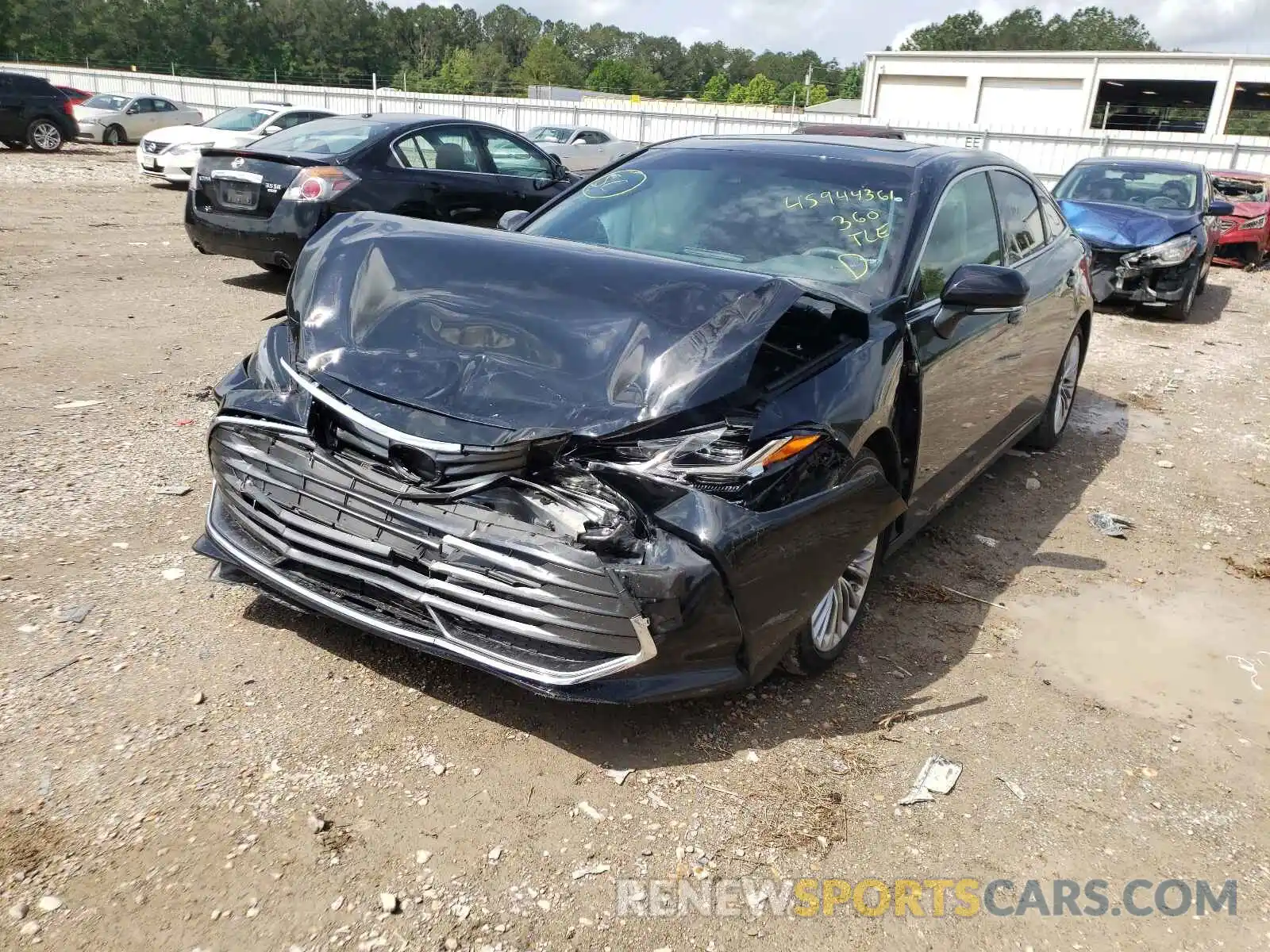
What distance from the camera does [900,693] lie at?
3.34m

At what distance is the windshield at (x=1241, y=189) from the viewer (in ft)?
50.9

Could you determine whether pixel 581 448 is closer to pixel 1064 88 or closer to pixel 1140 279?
pixel 1140 279

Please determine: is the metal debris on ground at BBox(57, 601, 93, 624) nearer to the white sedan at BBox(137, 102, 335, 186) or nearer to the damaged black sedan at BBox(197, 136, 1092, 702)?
the damaged black sedan at BBox(197, 136, 1092, 702)

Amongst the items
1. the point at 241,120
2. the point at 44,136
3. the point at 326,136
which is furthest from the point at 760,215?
the point at 44,136

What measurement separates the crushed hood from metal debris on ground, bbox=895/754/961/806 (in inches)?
355

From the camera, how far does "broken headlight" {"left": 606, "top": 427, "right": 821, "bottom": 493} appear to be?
8.68ft

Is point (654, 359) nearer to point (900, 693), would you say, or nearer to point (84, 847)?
point (900, 693)

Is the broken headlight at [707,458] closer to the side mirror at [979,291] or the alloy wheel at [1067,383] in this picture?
the side mirror at [979,291]

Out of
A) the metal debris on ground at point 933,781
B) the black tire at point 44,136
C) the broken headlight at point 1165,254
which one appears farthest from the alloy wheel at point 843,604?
the black tire at point 44,136

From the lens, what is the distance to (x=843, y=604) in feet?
11.2

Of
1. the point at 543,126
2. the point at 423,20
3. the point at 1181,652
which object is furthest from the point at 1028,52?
the point at 423,20

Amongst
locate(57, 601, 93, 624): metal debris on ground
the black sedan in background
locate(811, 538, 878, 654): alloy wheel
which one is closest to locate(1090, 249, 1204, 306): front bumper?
the black sedan in background

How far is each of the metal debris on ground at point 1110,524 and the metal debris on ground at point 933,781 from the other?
8.20 feet

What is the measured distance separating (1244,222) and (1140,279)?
6290 mm
